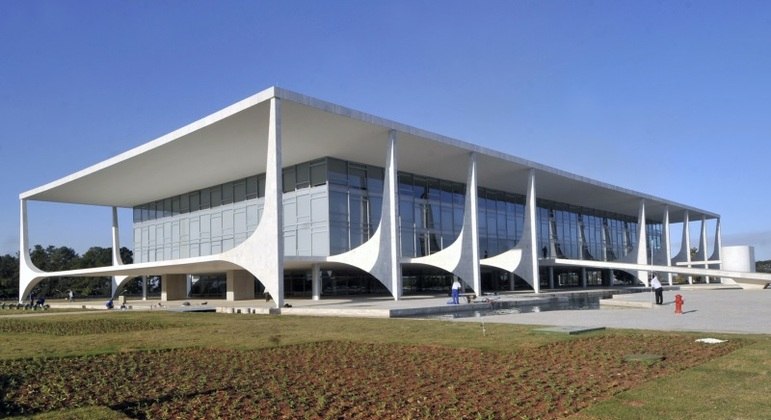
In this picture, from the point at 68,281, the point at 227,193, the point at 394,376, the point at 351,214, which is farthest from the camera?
the point at 68,281

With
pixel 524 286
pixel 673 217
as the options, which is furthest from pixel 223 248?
pixel 673 217

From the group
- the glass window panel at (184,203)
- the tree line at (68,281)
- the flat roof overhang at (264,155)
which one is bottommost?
the tree line at (68,281)

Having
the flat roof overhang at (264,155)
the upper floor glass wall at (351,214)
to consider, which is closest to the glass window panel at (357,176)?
the upper floor glass wall at (351,214)

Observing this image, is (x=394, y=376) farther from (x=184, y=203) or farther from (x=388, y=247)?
(x=184, y=203)

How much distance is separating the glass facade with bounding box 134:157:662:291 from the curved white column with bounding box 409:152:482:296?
178 inches

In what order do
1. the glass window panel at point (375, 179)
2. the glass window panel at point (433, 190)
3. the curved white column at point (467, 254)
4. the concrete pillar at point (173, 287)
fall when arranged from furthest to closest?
the concrete pillar at point (173, 287)
the glass window panel at point (433, 190)
the glass window panel at point (375, 179)
the curved white column at point (467, 254)

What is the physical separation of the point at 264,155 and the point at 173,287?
60.2ft

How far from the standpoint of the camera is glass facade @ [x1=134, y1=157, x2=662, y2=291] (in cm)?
3822

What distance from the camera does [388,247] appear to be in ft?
108

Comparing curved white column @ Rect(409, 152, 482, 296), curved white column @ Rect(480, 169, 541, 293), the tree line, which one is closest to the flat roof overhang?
curved white column @ Rect(480, 169, 541, 293)

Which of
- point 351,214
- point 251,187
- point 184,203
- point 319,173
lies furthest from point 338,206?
point 184,203

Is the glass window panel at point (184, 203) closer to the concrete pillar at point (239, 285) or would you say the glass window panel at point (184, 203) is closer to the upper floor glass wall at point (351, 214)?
the upper floor glass wall at point (351, 214)

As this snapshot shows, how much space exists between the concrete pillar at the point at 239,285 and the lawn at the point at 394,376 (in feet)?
84.6

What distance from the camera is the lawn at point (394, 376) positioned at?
6.78 metres
